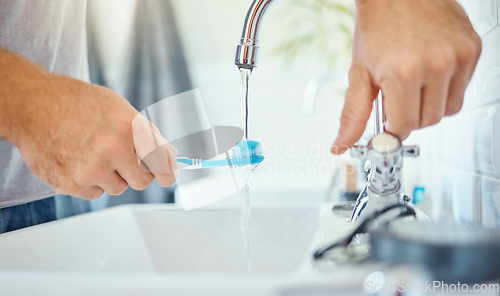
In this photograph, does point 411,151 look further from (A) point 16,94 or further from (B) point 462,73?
(A) point 16,94

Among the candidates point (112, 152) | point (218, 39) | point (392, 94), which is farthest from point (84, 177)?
point (218, 39)

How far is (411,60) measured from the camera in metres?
0.33

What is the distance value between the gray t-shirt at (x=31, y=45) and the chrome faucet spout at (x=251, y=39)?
14.7 inches

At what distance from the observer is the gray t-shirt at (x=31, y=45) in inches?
24.0

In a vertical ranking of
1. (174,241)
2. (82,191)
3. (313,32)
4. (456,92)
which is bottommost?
(174,241)

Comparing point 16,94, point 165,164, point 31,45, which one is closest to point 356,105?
point 165,164

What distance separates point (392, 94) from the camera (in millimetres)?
345

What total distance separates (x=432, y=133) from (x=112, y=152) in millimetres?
602

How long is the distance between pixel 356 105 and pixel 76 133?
279 mm

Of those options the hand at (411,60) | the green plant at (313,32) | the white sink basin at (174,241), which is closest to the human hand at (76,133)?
the white sink basin at (174,241)

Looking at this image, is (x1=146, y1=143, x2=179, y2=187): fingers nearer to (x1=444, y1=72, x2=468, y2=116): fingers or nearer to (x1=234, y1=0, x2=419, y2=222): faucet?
(x1=234, y1=0, x2=419, y2=222): faucet

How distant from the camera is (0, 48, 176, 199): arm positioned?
43 centimetres

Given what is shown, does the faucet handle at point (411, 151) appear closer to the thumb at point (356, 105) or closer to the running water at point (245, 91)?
the thumb at point (356, 105)

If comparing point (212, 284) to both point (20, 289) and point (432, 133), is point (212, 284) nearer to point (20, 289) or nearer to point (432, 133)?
point (20, 289)
